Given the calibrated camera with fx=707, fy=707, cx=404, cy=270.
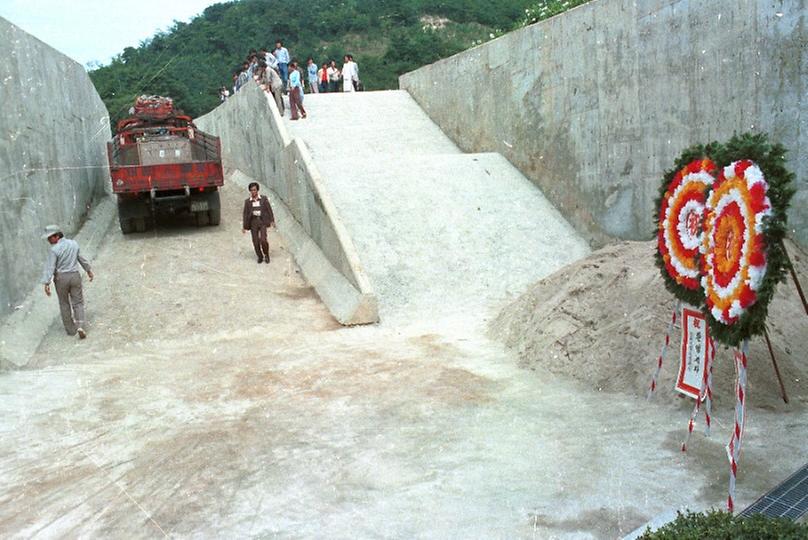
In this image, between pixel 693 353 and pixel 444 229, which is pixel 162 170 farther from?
pixel 693 353

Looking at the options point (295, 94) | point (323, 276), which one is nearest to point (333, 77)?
point (295, 94)

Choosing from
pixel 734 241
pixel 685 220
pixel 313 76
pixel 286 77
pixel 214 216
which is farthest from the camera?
pixel 313 76

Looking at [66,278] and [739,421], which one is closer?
[739,421]

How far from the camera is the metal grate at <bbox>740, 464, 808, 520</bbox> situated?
4227mm

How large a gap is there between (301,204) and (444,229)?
2.97 m

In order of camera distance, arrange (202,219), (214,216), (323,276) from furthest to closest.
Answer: (202,219) < (214,216) < (323,276)

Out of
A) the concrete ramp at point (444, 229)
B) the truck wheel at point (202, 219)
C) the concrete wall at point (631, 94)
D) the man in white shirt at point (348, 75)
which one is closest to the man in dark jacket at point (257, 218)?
the concrete ramp at point (444, 229)

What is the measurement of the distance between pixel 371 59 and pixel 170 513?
4651cm

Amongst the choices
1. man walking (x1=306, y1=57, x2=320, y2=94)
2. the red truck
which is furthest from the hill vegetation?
the red truck

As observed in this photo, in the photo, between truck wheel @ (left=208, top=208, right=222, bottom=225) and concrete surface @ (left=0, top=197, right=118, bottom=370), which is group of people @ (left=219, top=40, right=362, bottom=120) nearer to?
truck wheel @ (left=208, top=208, right=222, bottom=225)

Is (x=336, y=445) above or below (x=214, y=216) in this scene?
below

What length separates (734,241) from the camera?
4938 mm

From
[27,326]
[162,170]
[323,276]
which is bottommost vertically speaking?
[27,326]

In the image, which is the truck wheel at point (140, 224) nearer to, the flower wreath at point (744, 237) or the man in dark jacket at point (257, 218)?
the man in dark jacket at point (257, 218)
